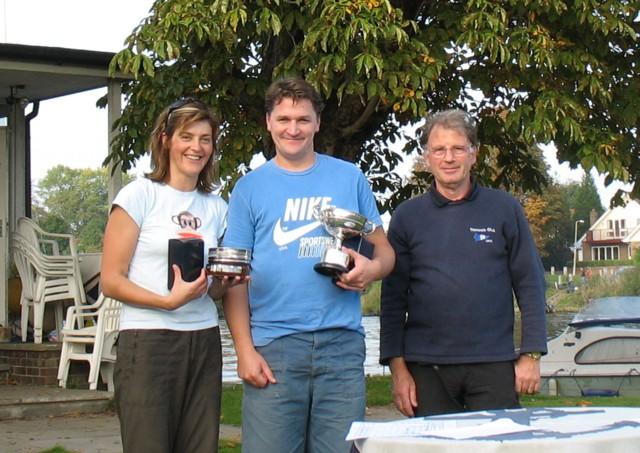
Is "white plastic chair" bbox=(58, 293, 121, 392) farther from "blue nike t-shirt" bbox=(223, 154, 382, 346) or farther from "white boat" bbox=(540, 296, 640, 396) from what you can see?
"white boat" bbox=(540, 296, 640, 396)

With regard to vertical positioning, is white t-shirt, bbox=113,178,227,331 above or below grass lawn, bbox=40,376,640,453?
above

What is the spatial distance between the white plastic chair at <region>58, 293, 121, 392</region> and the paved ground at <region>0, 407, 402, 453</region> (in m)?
0.72

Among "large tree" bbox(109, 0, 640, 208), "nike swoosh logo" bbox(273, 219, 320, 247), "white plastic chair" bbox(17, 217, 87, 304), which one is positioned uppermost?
"large tree" bbox(109, 0, 640, 208)

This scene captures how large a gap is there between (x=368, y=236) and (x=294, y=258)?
33cm

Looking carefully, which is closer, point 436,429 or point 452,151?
point 436,429

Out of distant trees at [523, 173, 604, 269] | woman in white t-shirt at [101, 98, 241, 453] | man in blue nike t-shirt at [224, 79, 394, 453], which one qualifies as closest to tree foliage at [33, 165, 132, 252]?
woman in white t-shirt at [101, 98, 241, 453]

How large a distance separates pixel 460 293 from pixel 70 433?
4.94 metres

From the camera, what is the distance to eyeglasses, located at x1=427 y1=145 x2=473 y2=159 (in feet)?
13.2

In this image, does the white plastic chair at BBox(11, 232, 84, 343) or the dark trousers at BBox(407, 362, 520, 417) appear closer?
the dark trousers at BBox(407, 362, 520, 417)

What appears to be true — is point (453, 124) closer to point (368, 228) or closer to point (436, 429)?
point (368, 228)

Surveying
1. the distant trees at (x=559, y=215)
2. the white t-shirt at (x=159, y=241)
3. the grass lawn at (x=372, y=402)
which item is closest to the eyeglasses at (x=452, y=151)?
the white t-shirt at (x=159, y=241)

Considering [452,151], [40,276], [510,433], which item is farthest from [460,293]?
[40,276]

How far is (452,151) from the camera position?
401cm

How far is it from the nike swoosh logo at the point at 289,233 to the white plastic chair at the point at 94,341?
235 inches
